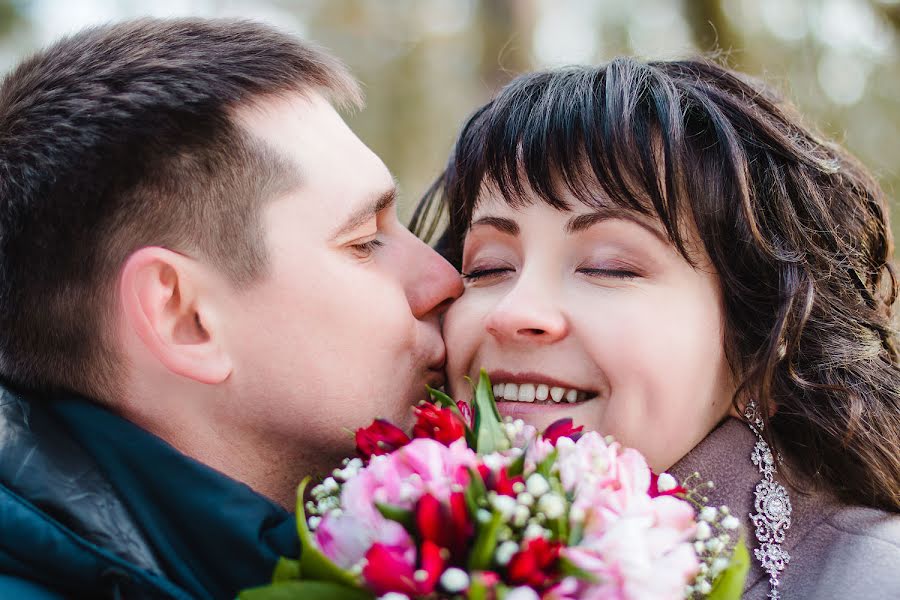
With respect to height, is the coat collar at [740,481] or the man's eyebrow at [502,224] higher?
the man's eyebrow at [502,224]

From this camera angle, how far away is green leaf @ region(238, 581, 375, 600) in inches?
71.8

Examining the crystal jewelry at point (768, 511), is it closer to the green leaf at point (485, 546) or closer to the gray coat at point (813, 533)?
the gray coat at point (813, 533)

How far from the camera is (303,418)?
9.42 ft

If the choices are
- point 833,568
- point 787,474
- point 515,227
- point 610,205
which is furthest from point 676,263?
point 833,568

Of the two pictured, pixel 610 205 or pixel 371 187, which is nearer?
pixel 610 205

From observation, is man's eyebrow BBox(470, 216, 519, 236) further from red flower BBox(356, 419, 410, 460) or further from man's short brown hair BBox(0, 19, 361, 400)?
red flower BBox(356, 419, 410, 460)

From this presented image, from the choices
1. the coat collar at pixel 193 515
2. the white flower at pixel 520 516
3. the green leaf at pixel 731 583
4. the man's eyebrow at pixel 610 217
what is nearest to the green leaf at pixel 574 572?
the white flower at pixel 520 516

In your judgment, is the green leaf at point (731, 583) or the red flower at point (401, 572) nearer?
the red flower at point (401, 572)

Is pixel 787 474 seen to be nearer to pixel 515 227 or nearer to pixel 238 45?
pixel 515 227

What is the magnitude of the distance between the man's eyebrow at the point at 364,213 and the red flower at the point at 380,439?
2.64ft

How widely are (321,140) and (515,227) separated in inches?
28.0

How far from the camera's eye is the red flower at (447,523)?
1.81 metres

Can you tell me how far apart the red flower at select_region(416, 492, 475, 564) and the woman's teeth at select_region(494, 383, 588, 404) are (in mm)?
980

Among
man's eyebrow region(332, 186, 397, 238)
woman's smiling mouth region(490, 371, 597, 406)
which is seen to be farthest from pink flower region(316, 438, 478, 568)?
man's eyebrow region(332, 186, 397, 238)
